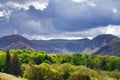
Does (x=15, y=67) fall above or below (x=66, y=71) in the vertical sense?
above

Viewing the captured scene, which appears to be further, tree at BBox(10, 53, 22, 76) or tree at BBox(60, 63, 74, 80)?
tree at BBox(10, 53, 22, 76)

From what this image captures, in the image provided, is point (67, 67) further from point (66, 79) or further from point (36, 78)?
point (36, 78)

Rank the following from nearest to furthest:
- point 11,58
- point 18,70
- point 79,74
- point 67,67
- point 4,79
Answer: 1. point 4,79
2. point 79,74
3. point 67,67
4. point 18,70
5. point 11,58

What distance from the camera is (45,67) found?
470 feet

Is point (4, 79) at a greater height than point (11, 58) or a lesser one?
lesser

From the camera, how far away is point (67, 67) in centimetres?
15138

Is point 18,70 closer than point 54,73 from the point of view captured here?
No

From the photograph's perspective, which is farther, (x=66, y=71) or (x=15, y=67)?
(x=15, y=67)

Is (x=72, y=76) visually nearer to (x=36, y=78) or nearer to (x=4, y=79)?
(x=36, y=78)

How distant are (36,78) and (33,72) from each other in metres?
4.73

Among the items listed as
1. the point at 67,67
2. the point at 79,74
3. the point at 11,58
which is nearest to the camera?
the point at 79,74

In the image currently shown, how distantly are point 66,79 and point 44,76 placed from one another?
9584 millimetres

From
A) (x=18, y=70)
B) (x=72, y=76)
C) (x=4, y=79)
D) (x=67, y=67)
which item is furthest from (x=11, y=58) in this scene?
(x=4, y=79)

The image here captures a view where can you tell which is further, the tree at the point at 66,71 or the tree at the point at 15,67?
the tree at the point at 15,67
